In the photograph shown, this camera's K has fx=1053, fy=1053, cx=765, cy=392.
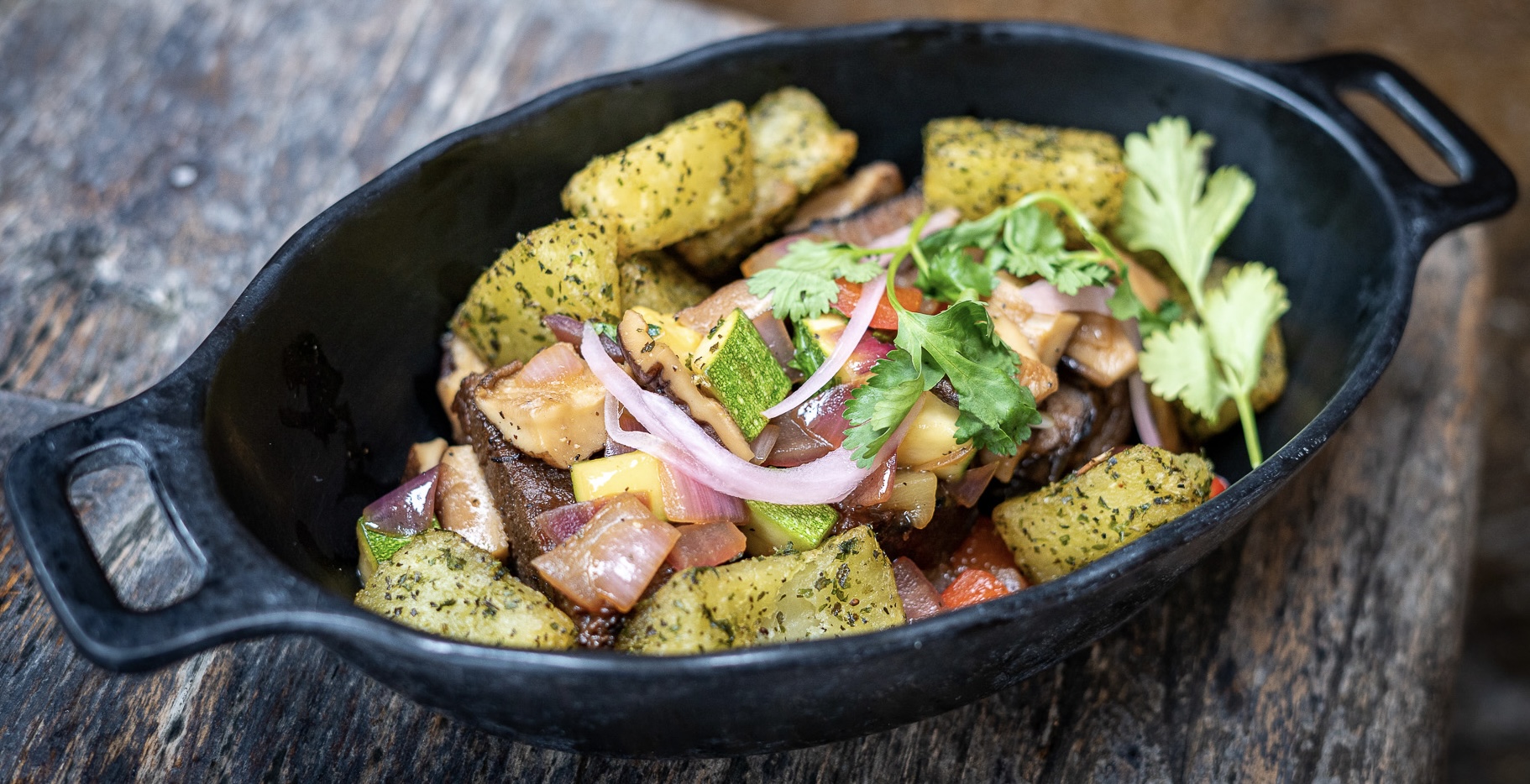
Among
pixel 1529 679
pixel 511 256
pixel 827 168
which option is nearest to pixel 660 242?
pixel 511 256

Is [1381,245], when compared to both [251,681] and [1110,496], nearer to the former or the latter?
[1110,496]

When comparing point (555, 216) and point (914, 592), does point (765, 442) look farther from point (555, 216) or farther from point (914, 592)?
point (555, 216)

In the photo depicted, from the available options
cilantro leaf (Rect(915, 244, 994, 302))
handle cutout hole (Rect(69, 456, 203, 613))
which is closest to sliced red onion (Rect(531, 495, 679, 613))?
cilantro leaf (Rect(915, 244, 994, 302))

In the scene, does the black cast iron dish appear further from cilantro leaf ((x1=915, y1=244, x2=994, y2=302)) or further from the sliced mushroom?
cilantro leaf ((x1=915, y1=244, x2=994, y2=302))

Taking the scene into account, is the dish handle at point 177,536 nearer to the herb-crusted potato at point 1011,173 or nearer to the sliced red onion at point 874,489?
the sliced red onion at point 874,489

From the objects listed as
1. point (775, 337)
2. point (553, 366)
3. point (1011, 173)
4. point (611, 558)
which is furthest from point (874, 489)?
point (1011, 173)

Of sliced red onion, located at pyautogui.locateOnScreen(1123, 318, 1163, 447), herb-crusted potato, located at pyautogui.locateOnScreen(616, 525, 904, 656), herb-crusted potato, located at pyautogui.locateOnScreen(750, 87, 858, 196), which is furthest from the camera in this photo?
herb-crusted potato, located at pyautogui.locateOnScreen(750, 87, 858, 196)
